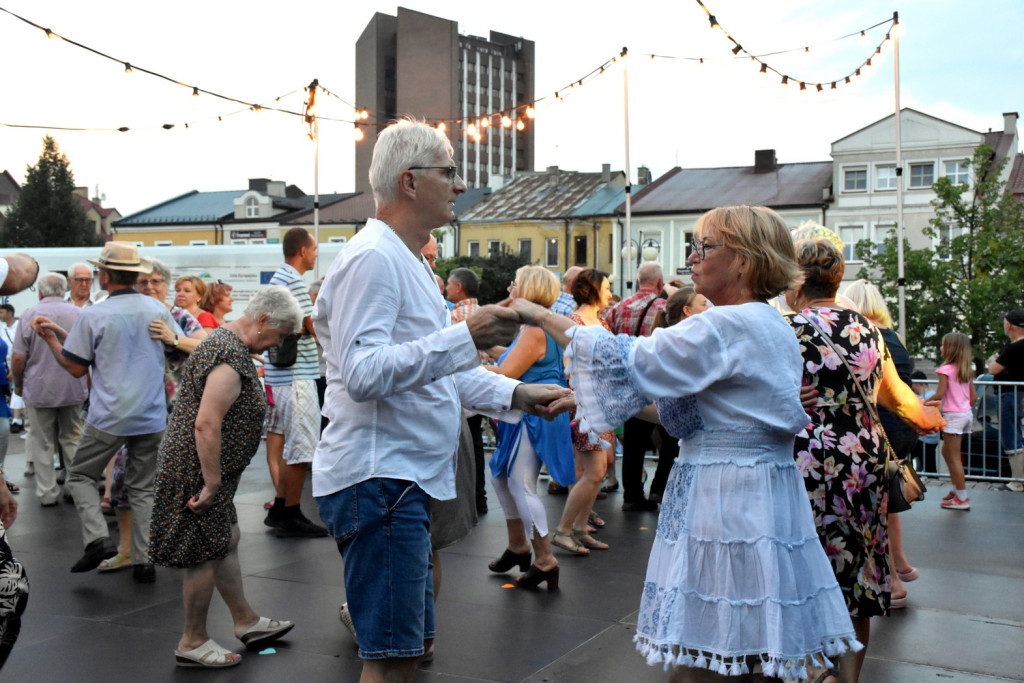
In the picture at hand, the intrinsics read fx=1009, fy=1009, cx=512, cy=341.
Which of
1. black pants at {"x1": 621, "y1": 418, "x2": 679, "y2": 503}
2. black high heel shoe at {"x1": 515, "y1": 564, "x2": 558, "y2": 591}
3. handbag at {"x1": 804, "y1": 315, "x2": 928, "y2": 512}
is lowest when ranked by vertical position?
black high heel shoe at {"x1": 515, "y1": 564, "x2": 558, "y2": 591}

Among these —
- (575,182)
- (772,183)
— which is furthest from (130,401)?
(575,182)

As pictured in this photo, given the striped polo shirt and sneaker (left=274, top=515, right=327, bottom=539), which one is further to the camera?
the striped polo shirt

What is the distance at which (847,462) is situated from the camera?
3.69 meters

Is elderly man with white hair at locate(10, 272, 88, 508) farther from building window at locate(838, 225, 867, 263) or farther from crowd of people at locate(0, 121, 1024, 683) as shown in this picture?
building window at locate(838, 225, 867, 263)

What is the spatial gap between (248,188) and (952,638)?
64.9 metres

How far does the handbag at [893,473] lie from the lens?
12.3 feet

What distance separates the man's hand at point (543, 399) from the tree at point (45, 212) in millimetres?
70620

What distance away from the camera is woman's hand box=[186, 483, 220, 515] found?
14.4ft

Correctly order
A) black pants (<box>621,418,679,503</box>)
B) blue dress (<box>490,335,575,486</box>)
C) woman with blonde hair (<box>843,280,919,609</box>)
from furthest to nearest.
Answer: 1. black pants (<box>621,418,679,503</box>)
2. blue dress (<box>490,335,575,486</box>)
3. woman with blonde hair (<box>843,280,919,609</box>)

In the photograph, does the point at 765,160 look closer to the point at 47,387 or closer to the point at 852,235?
the point at 852,235

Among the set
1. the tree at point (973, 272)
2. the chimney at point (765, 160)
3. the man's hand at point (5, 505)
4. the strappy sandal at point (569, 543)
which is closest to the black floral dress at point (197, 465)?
the man's hand at point (5, 505)

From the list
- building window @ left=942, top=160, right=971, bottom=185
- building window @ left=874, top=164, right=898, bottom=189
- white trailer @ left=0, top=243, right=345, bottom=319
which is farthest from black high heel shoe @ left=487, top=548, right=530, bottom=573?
building window @ left=874, top=164, right=898, bottom=189

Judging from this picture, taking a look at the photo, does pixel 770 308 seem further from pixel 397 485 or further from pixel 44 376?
pixel 44 376

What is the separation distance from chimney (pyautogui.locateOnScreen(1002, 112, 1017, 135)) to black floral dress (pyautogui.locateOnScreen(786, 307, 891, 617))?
4988cm
